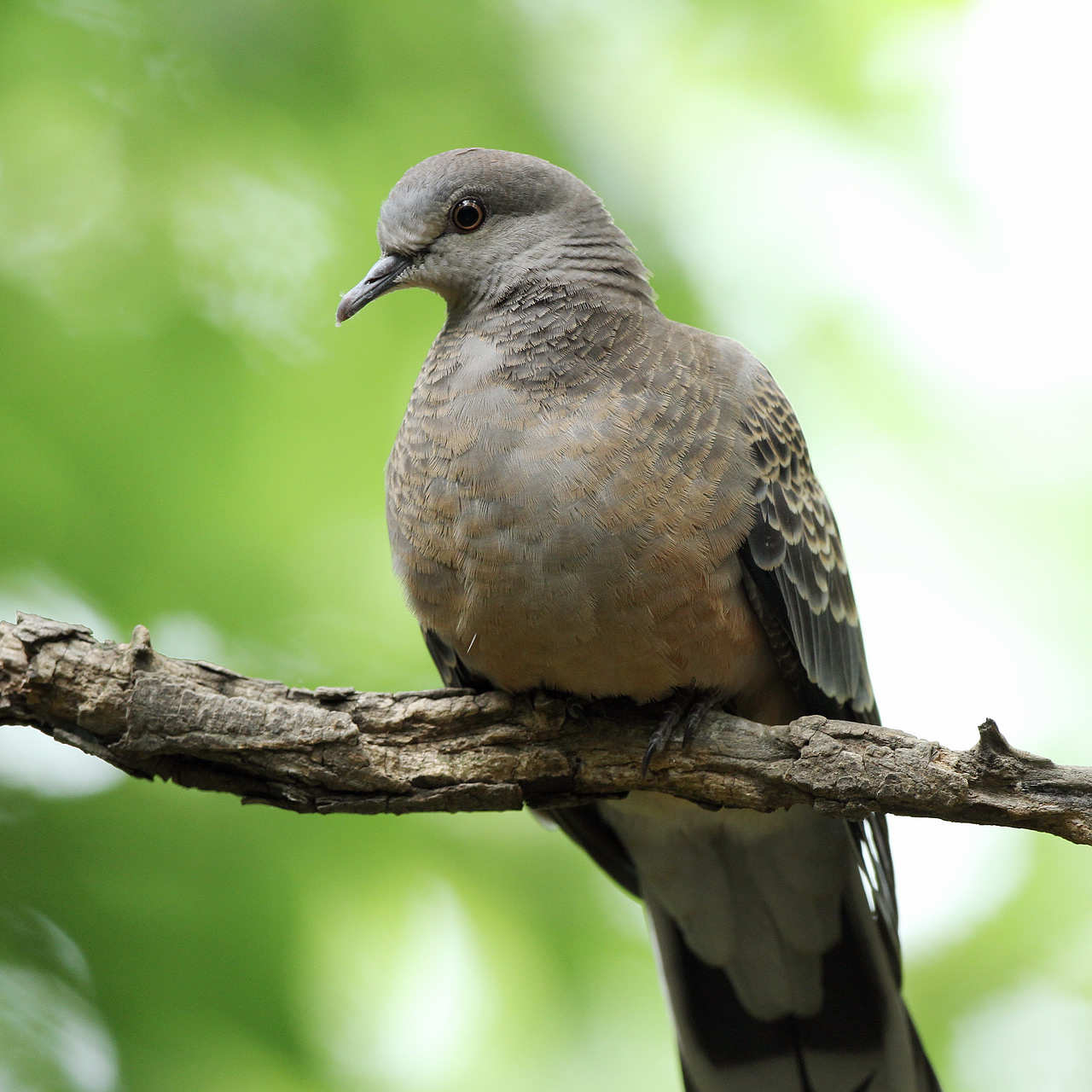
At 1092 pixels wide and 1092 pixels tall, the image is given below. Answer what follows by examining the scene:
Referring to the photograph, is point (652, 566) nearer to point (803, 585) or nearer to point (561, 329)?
point (803, 585)

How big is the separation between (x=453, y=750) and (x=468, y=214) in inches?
58.6

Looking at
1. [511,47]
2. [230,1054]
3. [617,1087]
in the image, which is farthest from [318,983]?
[511,47]

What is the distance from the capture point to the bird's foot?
282 cm

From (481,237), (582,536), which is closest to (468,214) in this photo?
(481,237)

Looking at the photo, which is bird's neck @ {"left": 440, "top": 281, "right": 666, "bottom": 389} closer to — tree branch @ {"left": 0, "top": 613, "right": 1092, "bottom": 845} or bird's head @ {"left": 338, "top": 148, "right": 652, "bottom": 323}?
bird's head @ {"left": 338, "top": 148, "right": 652, "bottom": 323}

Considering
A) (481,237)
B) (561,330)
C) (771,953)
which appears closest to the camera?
(561,330)

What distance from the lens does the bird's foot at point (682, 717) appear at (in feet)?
9.25

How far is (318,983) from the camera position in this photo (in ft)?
12.6

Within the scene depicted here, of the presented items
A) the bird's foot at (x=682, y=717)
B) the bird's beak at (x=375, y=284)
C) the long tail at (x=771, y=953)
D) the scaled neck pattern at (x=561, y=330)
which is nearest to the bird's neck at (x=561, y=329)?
the scaled neck pattern at (x=561, y=330)

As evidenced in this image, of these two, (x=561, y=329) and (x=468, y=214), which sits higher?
(x=468, y=214)

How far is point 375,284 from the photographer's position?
3225 mm

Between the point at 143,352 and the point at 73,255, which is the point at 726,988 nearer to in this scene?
the point at 143,352

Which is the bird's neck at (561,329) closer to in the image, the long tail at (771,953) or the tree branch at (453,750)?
the tree branch at (453,750)

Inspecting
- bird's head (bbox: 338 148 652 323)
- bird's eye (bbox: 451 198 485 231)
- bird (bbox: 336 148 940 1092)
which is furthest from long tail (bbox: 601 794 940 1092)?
bird's eye (bbox: 451 198 485 231)
